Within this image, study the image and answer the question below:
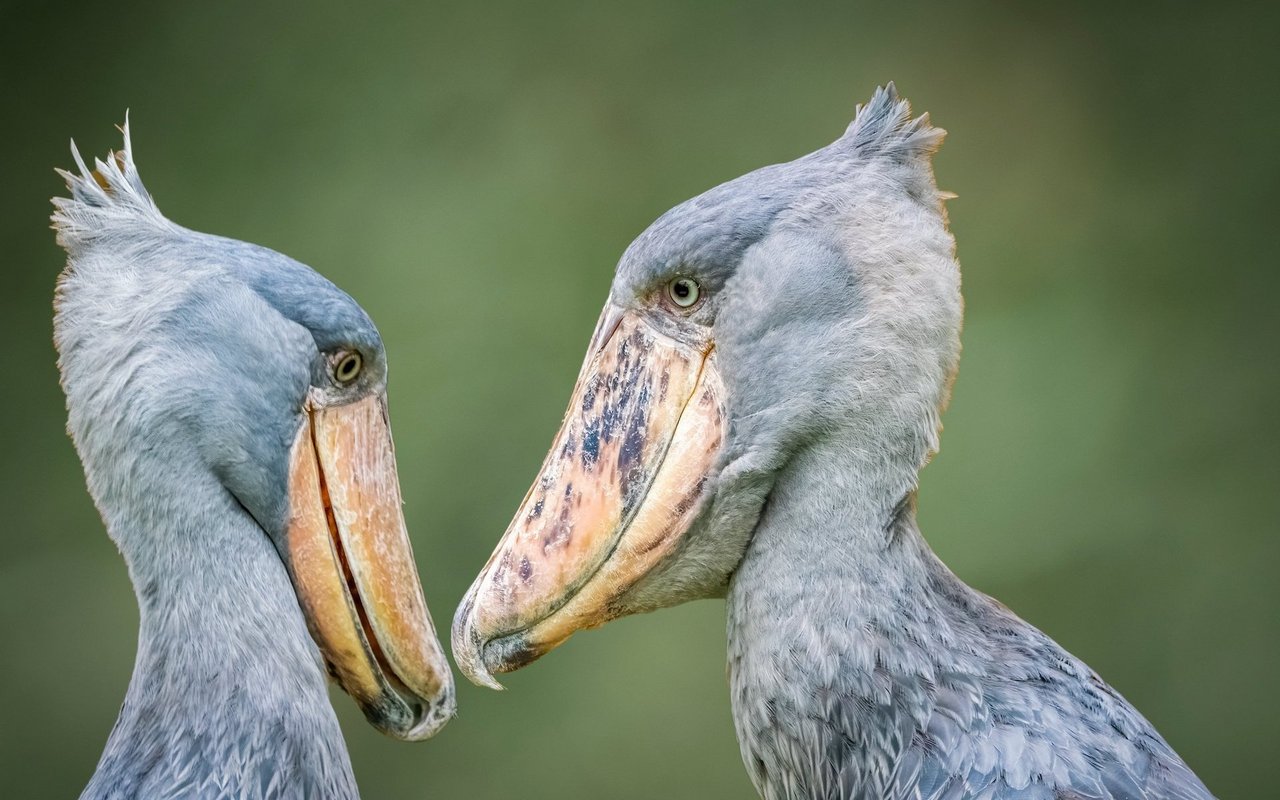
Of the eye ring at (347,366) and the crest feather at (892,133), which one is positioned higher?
the crest feather at (892,133)

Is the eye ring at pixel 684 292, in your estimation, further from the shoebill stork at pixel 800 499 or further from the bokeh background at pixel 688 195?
the bokeh background at pixel 688 195

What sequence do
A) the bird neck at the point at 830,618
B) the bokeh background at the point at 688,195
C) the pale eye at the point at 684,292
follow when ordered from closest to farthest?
the bird neck at the point at 830,618
the pale eye at the point at 684,292
the bokeh background at the point at 688,195

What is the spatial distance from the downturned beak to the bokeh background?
188cm

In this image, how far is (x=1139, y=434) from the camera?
3.64m

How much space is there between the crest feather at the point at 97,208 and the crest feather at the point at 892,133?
2.91 feet

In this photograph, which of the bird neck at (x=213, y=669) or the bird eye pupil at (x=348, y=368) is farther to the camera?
the bird eye pupil at (x=348, y=368)

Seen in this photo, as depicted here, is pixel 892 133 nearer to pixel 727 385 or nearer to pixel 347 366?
pixel 727 385

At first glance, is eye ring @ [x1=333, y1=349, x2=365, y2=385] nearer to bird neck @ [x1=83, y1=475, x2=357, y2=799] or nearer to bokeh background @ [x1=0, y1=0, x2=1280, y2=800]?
bird neck @ [x1=83, y1=475, x2=357, y2=799]

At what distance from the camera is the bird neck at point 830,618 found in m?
1.49

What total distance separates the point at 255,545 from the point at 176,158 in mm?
2285

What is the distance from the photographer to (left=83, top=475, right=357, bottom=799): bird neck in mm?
1535

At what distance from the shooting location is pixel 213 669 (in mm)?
1563

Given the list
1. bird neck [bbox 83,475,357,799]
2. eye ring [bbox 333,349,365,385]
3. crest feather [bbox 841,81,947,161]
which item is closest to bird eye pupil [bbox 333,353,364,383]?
eye ring [bbox 333,349,365,385]

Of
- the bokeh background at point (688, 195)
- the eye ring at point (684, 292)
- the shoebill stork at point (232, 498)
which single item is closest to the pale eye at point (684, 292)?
the eye ring at point (684, 292)
